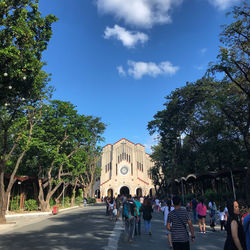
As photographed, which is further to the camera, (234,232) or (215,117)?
(215,117)

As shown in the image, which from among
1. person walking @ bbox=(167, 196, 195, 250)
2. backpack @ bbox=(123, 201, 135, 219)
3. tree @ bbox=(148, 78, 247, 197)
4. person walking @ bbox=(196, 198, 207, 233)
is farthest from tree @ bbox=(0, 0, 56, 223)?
tree @ bbox=(148, 78, 247, 197)

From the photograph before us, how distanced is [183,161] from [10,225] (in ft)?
84.0

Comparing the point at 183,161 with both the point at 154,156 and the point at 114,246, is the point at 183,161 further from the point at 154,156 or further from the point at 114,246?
the point at 114,246

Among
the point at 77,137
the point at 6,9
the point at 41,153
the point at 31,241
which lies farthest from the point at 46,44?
the point at 77,137

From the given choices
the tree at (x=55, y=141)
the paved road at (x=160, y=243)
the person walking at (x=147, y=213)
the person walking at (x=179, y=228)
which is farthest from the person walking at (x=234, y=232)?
the tree at (x=55, y=141)

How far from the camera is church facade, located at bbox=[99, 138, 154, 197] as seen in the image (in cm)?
5109

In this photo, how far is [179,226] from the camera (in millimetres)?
4203

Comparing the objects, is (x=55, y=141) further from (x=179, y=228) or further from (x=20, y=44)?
(x=179, y=228)

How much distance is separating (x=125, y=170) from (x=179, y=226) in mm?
48483

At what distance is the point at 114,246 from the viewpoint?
7023 millimetres

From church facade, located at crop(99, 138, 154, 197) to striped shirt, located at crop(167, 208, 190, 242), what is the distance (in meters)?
47.0

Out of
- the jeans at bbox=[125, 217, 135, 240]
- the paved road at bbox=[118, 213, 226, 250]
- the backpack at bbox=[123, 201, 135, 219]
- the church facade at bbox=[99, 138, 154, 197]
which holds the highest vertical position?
the church facade at bbox=[99, 138, 154, 197]

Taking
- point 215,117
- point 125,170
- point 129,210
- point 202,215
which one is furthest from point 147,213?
point 125,170

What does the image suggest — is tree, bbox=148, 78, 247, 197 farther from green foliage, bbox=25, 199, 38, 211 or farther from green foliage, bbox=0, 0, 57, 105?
green foliage, bbox=25, 199, 38, 211
